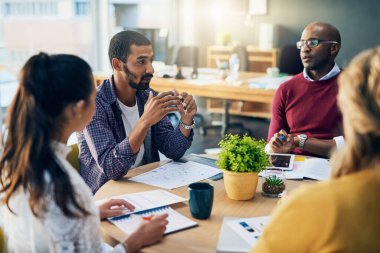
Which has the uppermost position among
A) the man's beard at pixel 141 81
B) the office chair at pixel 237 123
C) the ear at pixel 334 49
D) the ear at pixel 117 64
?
the ear at pixel 334 49

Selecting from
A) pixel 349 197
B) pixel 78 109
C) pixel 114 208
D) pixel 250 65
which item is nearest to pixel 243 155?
pixel 114 208

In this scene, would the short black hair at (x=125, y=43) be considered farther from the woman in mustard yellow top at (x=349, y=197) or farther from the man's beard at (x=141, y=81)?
the woman in mustard yellow top at (x=349, y=197)

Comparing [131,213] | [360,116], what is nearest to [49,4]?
[131,213]

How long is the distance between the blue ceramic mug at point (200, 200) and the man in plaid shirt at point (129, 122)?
1.52 ft

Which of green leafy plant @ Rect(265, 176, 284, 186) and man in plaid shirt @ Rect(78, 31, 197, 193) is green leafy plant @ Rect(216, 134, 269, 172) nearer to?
green leafy plant @ Rect(265, 176, 284, 186)

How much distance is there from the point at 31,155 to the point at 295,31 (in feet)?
19.7

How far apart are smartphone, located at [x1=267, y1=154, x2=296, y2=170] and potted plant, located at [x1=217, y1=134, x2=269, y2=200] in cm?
35

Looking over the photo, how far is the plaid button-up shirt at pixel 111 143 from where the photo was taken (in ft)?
6.19

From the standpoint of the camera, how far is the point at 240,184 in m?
1.63

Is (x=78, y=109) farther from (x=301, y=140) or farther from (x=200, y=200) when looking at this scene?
(x=301, y=140)

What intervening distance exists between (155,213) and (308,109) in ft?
4.41

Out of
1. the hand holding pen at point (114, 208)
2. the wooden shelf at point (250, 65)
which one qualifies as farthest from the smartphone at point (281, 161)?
the wooden shelf at point (250, 65)

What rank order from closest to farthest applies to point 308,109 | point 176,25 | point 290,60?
1. point 308,109
2. point 290,60
3. point 176,25

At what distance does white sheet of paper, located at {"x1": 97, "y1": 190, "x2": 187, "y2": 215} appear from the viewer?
157 centimetres
